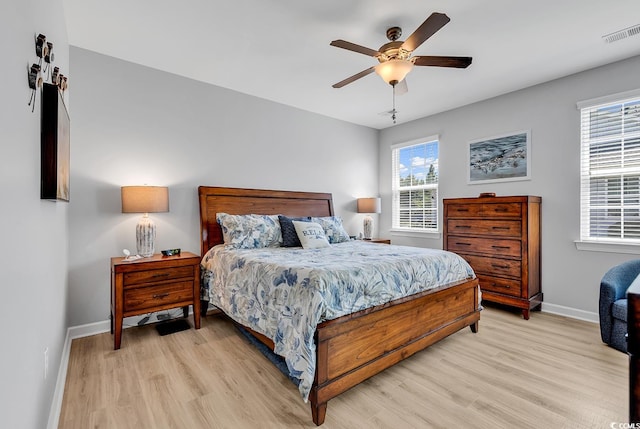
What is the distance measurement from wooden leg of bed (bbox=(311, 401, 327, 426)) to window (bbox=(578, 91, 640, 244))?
3453mm

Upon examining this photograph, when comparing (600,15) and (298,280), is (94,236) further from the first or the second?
(600,15)

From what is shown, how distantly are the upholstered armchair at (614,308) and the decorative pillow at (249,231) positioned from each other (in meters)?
3.07

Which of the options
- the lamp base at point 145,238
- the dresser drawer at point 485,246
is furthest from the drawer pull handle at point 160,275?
the dresser drawer at point 485,246

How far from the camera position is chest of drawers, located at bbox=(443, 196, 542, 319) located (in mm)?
3371

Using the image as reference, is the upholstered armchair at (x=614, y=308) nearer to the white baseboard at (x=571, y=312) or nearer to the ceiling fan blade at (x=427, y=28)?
the white baseboard at (x=571, y=312)

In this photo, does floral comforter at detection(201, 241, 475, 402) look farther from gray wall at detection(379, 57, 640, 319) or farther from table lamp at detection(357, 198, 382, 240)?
table lamp at detection(357, 198, 382, 240)

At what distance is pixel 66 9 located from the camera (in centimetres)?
236

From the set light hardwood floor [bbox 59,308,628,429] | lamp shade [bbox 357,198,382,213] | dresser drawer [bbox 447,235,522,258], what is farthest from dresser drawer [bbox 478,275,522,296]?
lamp shade [bbox 357,198,382,213]

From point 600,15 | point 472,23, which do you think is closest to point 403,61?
point 472,23

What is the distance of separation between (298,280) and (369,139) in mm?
4154

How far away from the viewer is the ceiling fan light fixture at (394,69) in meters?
2.40

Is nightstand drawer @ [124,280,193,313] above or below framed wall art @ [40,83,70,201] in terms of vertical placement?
below

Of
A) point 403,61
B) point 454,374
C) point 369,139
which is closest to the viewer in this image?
point 454,374

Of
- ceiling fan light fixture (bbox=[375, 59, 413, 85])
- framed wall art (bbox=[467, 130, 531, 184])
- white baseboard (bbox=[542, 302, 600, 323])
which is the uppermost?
ceiling fan light fixture (bbox=[375, 59, 413, 85])
